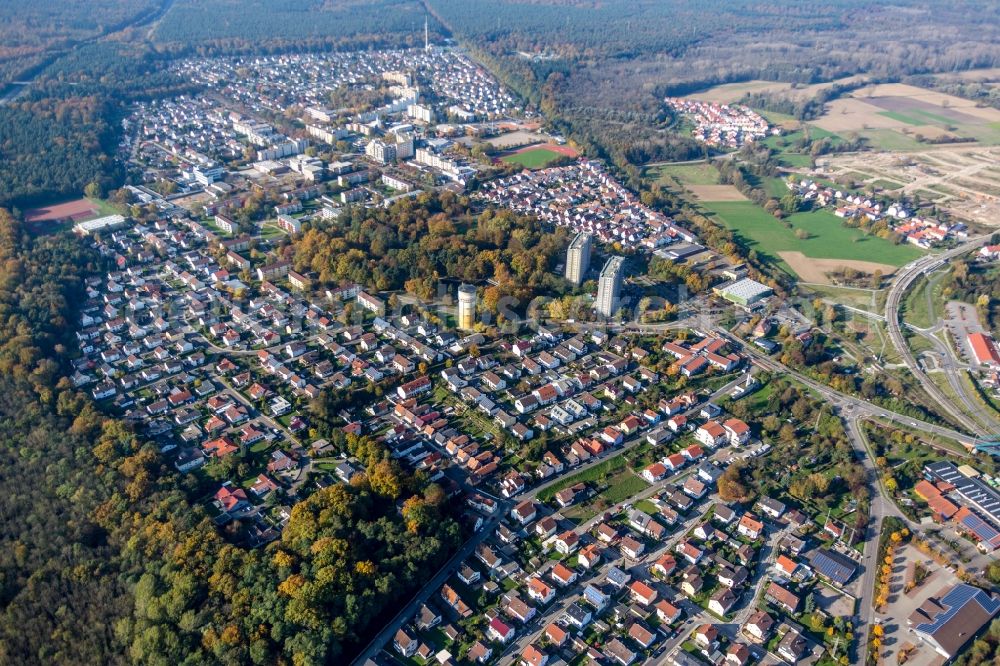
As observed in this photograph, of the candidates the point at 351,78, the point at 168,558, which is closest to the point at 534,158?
the point at 351,78

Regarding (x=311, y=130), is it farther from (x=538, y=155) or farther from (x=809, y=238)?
(x=809, y=238)

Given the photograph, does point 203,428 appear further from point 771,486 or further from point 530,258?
point 771,486

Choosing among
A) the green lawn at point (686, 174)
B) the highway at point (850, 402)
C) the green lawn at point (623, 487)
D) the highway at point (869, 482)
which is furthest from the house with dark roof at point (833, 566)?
the green lawn at point (686, 174)

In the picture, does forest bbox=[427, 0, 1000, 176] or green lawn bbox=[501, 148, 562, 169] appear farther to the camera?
forest bbox=[427, 0, 1000, 176]

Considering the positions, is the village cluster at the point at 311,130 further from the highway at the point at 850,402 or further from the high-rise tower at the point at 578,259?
the highway at the point at 850,402

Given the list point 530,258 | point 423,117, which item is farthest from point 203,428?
point 423,117

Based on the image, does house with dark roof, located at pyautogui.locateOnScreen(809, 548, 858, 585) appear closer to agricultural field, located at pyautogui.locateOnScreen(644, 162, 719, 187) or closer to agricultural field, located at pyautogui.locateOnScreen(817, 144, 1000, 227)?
agricultural field, located at pyautogui.locateOnScreen(644, 162, 719, 187)

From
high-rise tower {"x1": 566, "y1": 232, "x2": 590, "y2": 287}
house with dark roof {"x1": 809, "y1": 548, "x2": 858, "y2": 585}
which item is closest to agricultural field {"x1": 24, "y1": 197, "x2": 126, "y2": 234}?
high-rise tower {"x1": 566, "y1": 232, "x2": 590, "y2": 287}
